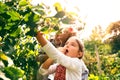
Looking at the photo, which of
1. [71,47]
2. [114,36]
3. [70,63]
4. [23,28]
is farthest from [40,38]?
[114,36]

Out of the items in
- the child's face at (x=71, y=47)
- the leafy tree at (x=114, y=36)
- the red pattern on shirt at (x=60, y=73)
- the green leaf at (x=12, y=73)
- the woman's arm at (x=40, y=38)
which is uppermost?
the leafy tree at (x=114, y=36)

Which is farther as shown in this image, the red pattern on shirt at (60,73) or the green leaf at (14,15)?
the red pattern on shirt at (60,73)

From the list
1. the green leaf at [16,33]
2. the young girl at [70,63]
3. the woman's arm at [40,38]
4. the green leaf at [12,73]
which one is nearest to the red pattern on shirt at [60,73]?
the young girl at [70,63]

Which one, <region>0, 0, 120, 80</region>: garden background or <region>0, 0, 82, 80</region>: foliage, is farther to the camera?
<region>0, 0, 82, 80</region>: foliage

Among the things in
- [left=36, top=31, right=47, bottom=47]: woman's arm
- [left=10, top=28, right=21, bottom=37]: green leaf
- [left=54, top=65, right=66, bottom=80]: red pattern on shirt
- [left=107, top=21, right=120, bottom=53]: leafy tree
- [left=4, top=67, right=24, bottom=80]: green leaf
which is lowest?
[left=4, top=67, right=24, bottom=80]: green leaf

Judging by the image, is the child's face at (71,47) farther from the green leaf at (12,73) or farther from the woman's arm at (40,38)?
the green leaf at (12,73)

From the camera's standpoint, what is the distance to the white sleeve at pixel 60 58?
2155mm

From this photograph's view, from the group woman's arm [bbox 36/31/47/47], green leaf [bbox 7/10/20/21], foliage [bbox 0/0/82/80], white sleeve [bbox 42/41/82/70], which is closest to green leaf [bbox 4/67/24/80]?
foliage [bbox 0/0/82/80]

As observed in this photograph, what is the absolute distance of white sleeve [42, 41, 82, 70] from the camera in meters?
2.16

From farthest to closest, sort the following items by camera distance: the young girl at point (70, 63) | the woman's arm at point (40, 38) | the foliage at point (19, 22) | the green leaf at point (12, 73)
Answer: the young girl at point (70, 63), the woman's arm at point (40, 38), the foliage at point (19, 22), the green leaf at point (12, 73)

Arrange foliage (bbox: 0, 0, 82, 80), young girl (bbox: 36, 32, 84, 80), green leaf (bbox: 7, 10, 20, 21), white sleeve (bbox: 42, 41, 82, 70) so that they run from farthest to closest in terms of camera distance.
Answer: young girl (bbox: 36, 32, 84, 80)
white sleeve (bbox: 42, 41, 82, 70)
green leaf (bbox: 7, 10, 20, 21)
foliage (bbox: 0, 0, 82, 80)

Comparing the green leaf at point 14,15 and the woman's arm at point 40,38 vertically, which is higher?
the woman's arm at point 40,38

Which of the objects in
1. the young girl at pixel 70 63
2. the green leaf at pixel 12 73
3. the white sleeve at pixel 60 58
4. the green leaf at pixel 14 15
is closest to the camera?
the green leaf at pixel 12 73

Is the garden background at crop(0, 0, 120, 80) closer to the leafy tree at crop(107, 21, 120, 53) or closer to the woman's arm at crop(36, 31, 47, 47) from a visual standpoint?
the woman's arm at crop(36, 31, 47, 47)
